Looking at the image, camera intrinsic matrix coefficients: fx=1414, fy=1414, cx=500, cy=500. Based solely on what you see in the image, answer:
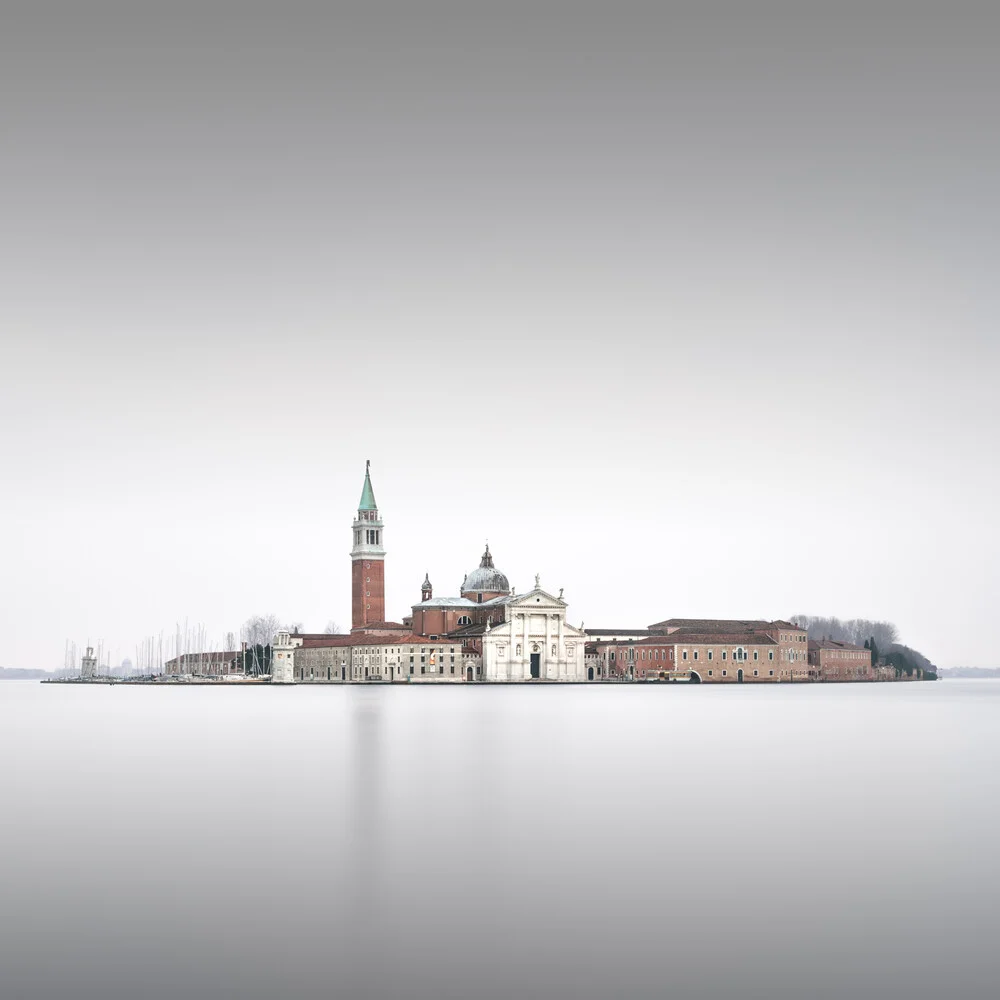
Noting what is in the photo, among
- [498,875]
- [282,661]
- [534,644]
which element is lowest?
[498,875]

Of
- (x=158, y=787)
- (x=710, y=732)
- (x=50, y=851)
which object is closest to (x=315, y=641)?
(x=710, y=732)

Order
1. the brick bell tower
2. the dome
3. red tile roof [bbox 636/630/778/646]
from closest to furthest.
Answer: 1. red tile roof [bbox 636/630/778/646]
2. the brick bell tower
3. the dome

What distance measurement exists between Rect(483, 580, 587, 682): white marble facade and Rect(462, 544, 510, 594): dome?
9078 mm

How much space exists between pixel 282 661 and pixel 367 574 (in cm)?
1123

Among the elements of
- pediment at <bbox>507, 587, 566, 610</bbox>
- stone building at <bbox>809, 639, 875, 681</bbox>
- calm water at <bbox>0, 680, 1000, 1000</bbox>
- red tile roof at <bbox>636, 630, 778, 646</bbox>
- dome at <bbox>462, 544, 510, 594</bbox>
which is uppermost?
dome at <bbox>462, 544, 510, 594</bbox>

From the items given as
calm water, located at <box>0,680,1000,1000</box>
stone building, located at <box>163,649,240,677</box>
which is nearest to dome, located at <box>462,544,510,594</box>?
stone building, located at <box>163,649,240,677</box>

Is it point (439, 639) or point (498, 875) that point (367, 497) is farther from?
point (498, 875)

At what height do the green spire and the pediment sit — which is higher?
the green spire

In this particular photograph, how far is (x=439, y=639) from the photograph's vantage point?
12469cm

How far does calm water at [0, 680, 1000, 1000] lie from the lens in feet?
42.3

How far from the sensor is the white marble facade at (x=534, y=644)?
124 meters

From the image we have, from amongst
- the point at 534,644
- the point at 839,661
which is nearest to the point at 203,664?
the point at 534,644

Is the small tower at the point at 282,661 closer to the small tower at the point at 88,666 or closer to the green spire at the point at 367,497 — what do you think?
the green spire at the point at 367,497

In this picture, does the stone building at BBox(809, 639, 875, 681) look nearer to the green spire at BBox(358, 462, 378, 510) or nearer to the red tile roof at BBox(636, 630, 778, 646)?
the red tile roof at BBox(636, 630, 778, 646)
